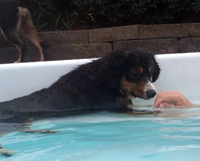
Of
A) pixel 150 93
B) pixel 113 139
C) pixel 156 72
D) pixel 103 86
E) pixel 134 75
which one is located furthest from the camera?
pixel 156 72

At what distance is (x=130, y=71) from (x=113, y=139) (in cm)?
119

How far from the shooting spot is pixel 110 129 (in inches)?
136

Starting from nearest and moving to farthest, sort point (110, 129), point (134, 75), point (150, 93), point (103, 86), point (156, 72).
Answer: point (110, 129) → point (150, 93) → point (134, 75) → point (103, 86) → point (156, 72)

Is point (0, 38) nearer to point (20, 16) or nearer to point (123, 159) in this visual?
point (20, 16)

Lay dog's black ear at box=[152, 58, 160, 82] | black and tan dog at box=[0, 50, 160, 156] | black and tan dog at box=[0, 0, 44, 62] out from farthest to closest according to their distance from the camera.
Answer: black and tan dog at box=[0, 0, 44, 62], dog's black ear at box=[152, 58, 160, 82], black and tan dog at box=[0, 50, 160, 156]

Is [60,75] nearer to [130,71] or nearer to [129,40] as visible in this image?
[130,71]

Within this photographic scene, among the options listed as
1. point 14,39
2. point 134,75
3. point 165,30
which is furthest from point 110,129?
point 14,39

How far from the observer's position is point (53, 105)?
3.95 metres

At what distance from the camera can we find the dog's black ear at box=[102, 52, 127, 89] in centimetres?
411

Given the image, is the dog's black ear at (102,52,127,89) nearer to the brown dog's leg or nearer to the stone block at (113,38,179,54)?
the stone block at (113,38,179,54)

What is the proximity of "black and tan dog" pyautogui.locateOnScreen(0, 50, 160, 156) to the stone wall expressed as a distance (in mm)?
3712

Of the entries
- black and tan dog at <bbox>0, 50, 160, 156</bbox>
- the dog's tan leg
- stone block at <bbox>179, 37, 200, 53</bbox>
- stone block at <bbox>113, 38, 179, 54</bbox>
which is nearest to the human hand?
black and tan dog at <bbox>0, 50, 160, 156</bbox>

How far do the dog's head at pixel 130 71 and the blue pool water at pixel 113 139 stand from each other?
0.34 metres

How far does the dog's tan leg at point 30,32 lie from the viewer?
322 inches
